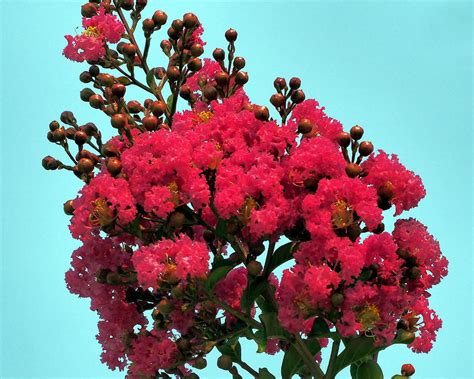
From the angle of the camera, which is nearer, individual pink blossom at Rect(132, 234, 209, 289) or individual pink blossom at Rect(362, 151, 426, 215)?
individual pink blossom at Rect(132, 234, 209, 289)

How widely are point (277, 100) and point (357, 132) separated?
1.34 ft

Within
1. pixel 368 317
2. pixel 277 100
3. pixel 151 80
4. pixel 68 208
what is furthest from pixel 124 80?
pixel 368 317

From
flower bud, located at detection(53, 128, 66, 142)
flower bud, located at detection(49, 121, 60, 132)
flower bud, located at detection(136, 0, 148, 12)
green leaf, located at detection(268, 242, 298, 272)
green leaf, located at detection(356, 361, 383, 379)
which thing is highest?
flower bud, located at detection(136, 0, 148, 12)

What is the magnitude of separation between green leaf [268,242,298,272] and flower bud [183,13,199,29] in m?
1.28

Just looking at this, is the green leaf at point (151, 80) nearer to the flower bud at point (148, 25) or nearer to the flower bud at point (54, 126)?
the flower bud at point (148, 25)

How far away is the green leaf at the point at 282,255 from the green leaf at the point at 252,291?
0.07m

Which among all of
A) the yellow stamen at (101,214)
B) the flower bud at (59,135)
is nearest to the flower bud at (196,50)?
the flower bud at (59,135)

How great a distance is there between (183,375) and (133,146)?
1.16 m

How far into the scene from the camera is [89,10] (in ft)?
16.1

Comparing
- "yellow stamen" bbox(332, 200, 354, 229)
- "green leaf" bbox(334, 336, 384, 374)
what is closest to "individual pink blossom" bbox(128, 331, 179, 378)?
"green leaf" bbox(334, 336, 384, 374)

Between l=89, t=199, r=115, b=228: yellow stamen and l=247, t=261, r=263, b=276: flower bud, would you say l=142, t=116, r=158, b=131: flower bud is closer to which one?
l=89, t=199, r=115, b=228: yellow stamen

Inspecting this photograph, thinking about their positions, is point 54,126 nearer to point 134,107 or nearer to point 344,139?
point 134,107

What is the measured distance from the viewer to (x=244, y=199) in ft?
13.0

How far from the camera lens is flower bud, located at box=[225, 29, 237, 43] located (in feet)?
15.7
